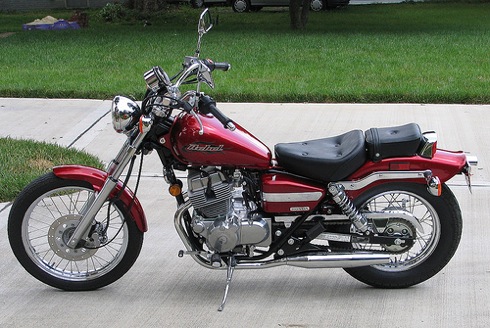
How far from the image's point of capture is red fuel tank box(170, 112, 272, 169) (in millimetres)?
4598

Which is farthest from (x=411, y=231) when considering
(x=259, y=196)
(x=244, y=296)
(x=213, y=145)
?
(x=213, y=145)

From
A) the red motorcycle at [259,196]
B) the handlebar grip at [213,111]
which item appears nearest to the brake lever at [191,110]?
the red motorcycle at [259,196]

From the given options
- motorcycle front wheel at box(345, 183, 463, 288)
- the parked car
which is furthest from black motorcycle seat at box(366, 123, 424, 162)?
the parked car

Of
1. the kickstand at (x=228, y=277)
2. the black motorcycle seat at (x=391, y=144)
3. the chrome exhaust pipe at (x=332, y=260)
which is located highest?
the black motorcycle seat at (x=391, y=144)

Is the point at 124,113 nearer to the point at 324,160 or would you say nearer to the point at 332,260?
the point at 324,160

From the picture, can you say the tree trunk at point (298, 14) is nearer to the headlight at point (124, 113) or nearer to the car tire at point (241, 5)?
the car tire at point (241, 5)

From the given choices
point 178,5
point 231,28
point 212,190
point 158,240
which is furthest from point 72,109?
point 178,5

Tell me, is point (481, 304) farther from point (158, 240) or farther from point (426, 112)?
point (426, 112)

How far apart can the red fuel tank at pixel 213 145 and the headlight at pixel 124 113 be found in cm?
21

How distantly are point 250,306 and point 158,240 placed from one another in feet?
3.89

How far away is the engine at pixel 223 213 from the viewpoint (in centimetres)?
473

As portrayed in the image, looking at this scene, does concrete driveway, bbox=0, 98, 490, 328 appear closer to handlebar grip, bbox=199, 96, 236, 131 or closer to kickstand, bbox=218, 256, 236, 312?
kickstand, bbox=218, 256, 236, 312

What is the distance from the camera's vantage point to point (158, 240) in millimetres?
5785

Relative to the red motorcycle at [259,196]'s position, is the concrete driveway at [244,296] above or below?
below
